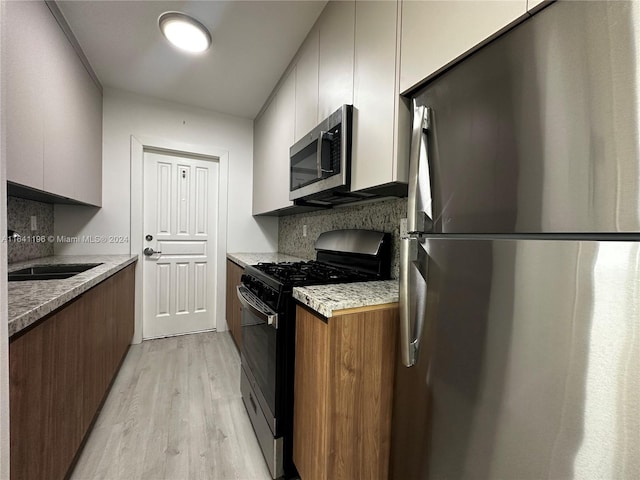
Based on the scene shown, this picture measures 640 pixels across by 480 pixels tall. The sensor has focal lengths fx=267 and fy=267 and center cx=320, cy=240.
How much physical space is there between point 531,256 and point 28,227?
10.2 feet

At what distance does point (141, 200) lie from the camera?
2.79 m

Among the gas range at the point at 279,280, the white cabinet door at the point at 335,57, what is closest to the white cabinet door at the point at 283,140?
the white cabinet door at the point at 335,57

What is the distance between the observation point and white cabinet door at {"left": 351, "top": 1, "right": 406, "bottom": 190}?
1.07 metres

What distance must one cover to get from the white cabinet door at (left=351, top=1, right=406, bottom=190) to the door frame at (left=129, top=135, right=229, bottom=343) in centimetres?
228

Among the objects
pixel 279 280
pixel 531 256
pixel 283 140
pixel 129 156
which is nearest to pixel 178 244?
pixel 129 156

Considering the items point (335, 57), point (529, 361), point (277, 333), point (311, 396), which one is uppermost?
point (335, 57)

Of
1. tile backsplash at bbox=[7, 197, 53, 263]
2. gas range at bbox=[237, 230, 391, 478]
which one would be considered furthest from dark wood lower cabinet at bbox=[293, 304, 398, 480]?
tile backsplash at bbox=[7, 197, 53, 263]

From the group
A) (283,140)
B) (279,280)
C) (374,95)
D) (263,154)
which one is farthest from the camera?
(263,154)

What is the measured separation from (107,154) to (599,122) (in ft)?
11.3

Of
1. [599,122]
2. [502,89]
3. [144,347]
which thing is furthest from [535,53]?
[144,347]

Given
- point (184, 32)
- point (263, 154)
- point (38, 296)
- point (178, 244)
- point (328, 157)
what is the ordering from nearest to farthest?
point (38, 296)
point (328, 157)
point (184, 32)
point (263, 154)
point (178, 244)

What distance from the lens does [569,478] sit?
0.56 m

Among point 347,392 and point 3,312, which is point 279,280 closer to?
point 347,392

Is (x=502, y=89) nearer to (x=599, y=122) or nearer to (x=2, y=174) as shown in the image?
(x=599, y=122)
